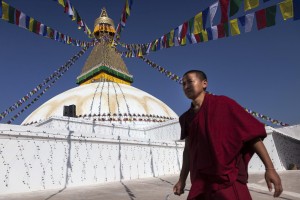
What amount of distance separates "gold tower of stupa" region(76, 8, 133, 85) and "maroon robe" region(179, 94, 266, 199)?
24.3m

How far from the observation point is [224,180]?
190 centimetres

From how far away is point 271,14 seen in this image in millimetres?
6566

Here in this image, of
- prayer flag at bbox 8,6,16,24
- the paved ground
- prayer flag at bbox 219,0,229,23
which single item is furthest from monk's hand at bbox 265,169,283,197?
prayer flag at bbox 8,6,16,24

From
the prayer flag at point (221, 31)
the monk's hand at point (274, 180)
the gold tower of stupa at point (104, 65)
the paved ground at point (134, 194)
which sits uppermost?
the gold tower of stupa at point (104, 65)

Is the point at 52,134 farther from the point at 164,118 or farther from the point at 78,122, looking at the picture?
the point at 164,118

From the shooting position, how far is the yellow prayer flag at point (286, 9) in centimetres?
618

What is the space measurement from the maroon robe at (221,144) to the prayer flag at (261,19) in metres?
5.45

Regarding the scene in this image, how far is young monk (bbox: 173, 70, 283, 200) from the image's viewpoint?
1903 millimetres

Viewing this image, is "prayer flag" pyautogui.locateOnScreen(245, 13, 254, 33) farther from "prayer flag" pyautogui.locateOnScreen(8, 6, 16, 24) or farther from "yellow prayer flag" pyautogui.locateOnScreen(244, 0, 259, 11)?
"prayer flag" pyautogui.locateOnScreen(8, 6, 16, 24)

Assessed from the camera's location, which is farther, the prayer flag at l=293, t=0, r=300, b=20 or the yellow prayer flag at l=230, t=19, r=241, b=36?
the yellow prayer flag at l=230, t=19, r=241, b=36

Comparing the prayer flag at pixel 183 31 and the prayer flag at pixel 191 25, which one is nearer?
the prayer flag at pixel 191 25

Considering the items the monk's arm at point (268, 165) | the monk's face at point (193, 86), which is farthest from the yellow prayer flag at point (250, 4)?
the monk's arm at point (268, 165)

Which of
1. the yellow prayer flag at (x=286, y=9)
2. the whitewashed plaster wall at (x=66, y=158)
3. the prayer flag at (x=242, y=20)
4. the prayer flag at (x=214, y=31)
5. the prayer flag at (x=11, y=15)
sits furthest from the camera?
the prayer flag at (x=214, y=31)

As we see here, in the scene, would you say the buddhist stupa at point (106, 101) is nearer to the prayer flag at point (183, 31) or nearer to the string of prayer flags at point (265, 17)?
the prayer flag at point (183, 31)
